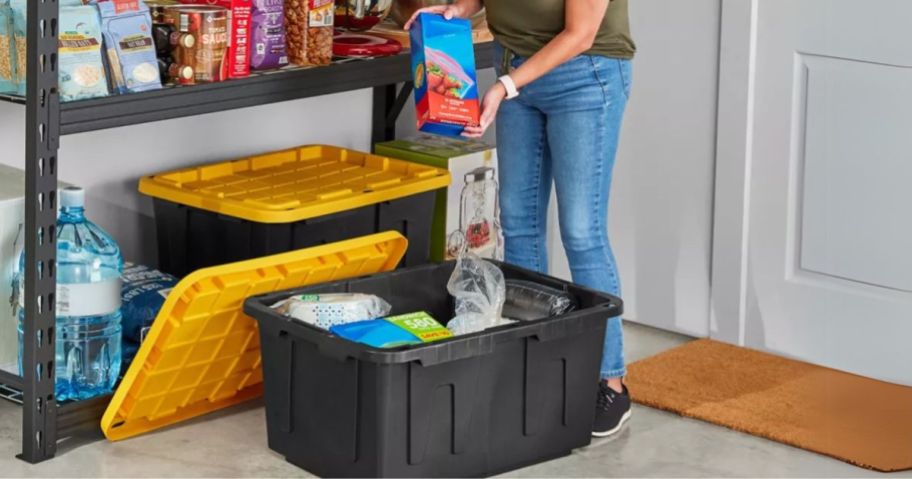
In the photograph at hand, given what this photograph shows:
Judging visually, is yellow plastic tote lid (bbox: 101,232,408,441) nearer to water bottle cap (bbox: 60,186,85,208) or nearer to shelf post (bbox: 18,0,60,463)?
shelf post (bbox: 18,0,60,463)

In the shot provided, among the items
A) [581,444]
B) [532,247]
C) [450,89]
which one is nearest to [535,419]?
[581,444]

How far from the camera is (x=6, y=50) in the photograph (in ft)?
9.70

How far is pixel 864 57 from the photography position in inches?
137

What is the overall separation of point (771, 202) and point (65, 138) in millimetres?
1660

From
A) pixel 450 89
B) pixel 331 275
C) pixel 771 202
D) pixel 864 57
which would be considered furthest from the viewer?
pixel 771 202

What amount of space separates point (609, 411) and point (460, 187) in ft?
2.84

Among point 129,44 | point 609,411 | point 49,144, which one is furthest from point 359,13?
point 609,411

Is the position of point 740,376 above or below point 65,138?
below

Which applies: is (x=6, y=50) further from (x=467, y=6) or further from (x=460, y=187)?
(x=460, y=187)

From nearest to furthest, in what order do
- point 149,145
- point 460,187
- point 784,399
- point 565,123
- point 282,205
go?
point 565,123 → point 282,205 → point 784,399 → point 149,145 → point 460,187

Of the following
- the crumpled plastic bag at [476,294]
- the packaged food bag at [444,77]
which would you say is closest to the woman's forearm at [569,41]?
the packaged food bag at [444,77]

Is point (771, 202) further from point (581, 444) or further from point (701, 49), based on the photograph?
point (581, 444)

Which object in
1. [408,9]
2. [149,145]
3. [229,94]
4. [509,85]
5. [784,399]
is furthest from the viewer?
[408,9]

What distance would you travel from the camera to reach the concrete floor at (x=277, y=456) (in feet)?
9.66
